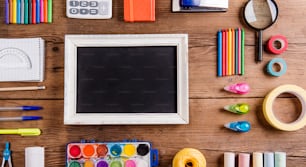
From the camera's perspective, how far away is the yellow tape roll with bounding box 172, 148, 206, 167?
99 cm

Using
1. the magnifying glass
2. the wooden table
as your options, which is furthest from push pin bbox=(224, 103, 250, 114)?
the magnifying glass

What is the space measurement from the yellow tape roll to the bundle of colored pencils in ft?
0.68

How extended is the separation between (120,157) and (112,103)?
0.44 feet

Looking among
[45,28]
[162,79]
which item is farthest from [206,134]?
[45,28]

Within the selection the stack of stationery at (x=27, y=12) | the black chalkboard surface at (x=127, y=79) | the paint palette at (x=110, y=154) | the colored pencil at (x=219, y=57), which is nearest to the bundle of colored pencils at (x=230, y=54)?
the colored pencil at (x=219, y=57)

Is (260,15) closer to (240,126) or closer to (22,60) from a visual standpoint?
(240,126)

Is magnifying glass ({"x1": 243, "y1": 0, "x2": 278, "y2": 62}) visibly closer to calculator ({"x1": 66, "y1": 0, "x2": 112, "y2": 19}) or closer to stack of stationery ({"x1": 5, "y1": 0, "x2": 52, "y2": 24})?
calculator ({"x1": 66, "y1": 0, "x2": 112, "y2": 19})

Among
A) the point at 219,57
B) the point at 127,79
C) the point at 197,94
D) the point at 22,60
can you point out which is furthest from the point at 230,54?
the point at 22,60

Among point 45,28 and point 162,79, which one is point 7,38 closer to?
point 45,28

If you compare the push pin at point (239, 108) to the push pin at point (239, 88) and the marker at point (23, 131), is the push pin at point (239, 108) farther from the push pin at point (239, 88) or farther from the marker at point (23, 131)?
the marker at point (23, 131)

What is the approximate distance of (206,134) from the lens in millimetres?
Answer: 1049

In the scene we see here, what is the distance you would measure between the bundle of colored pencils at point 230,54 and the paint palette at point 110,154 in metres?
0.27

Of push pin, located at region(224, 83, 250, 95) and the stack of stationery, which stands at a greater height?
the stack of stationery

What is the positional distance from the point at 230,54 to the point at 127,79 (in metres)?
0.27
